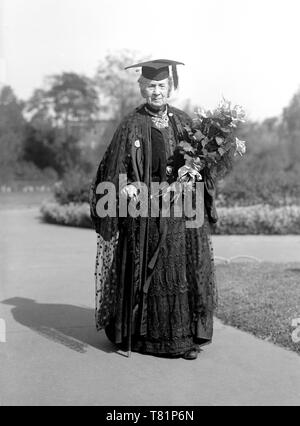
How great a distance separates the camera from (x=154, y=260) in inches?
196

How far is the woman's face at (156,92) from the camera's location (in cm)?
502

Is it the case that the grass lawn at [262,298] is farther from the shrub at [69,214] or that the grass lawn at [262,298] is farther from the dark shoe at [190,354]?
the shrub at [69,214]

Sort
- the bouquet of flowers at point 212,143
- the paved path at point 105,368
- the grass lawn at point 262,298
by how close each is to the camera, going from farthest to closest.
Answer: the grass lawn at point 262,298 < the bouquet of flowers at point 212,143 < the paved path at point 105,368

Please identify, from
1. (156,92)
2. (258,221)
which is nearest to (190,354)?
(156,92)

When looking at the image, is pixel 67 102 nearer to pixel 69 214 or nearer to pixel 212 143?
pixel 69 214

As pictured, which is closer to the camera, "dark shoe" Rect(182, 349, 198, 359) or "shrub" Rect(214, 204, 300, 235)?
"dark shoe" Rect(182, 349, 198, 359)

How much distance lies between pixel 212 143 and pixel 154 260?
992 mm

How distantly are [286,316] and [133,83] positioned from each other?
2254 cm

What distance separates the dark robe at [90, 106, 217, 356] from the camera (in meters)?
5.00

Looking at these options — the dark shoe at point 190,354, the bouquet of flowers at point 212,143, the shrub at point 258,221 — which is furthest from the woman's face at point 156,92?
the shrub at point 258,221

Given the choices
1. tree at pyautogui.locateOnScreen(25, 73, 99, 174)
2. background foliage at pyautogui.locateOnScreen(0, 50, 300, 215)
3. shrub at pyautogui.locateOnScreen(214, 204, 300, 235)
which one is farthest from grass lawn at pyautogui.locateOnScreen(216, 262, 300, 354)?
tree at pyautogui.locateOnScreen(25, 73, 99, 174)

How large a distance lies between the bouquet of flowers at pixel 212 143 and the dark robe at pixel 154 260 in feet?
0.61

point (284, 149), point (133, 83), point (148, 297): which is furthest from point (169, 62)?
point (284, 149)

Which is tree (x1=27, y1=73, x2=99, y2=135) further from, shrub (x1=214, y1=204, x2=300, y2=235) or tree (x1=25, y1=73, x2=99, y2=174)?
shrub (x1=214, y1=204, x2=300, y2=235)
